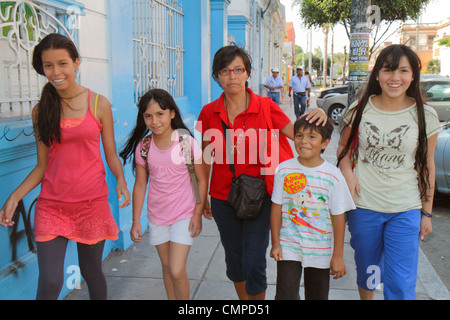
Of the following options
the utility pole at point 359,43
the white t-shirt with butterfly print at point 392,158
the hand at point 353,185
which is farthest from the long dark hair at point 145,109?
the utility pole at point 359,43

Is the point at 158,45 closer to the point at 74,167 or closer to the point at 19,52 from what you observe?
the point at 19,52

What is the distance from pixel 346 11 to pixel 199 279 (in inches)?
790

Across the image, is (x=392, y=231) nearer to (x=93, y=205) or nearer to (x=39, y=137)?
(x=93, y=205)

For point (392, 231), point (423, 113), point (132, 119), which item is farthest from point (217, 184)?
point (132, 119)

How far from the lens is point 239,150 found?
9.41 feet

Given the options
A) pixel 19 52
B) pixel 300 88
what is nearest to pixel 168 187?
pixel 19 52

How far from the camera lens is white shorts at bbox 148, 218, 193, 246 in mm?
2891

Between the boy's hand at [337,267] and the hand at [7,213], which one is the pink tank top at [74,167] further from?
the boy's hand at [337,267]

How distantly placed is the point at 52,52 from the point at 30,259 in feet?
5.01

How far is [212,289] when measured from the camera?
3.77 m

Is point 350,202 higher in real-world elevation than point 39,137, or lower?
lower

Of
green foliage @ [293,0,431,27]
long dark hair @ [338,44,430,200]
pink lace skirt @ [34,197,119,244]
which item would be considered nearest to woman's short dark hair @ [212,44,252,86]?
long dark hair @ [338,44,430,200]

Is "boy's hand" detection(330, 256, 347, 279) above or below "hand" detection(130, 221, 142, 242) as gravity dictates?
below

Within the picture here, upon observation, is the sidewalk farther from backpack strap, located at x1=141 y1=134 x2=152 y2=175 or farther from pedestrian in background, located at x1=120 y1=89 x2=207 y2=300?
backpack strap, located at x1=141 y1=134 x2=152 y2=175
